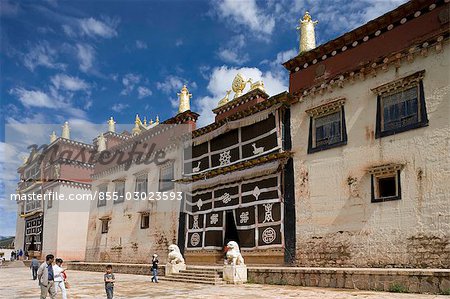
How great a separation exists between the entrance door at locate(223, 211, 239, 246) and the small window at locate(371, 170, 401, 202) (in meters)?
6.75

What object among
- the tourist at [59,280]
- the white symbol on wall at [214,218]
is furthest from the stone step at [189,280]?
the tourist at [59,280]

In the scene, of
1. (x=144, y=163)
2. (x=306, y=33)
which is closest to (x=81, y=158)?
(x=144, y=163)

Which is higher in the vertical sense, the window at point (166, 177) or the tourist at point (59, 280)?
the window at point (166, 177)

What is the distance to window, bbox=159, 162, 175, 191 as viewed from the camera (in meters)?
21.5

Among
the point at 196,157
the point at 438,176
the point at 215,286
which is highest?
the point at 196,157

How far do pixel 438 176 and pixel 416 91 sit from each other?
2.57m

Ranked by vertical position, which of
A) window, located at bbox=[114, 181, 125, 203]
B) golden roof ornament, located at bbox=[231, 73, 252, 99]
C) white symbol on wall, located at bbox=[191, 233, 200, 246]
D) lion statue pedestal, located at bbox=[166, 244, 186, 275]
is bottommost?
lion statue pedestal, located at bbox=[166, 244, 186, 275]

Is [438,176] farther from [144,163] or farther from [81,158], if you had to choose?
[81,158]

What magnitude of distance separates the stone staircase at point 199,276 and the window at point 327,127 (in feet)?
18.0

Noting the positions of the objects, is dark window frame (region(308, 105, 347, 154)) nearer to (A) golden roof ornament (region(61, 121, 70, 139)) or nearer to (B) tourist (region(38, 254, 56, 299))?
(B) tourist (region(38, 254, 56, 299))

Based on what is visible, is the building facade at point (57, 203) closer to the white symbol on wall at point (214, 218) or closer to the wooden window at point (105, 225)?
the wooden window at point (105, 225)

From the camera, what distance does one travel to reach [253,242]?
15742 millimetres

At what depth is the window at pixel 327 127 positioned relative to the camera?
13570 mm

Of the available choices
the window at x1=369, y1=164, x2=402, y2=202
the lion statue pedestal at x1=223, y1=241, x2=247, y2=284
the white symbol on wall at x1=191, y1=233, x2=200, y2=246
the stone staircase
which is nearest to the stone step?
the stone staircase
